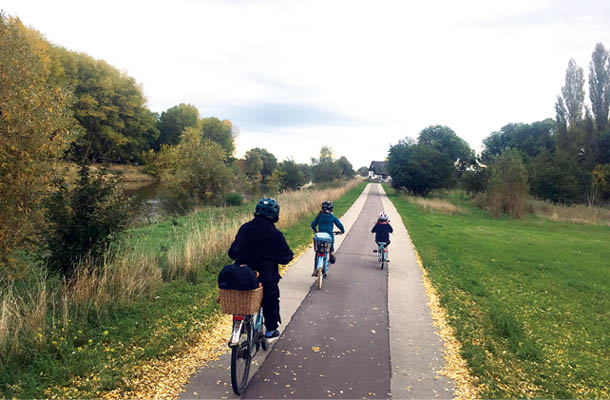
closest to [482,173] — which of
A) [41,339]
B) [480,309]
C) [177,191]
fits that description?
[177,191]

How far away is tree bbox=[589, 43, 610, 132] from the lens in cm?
3962

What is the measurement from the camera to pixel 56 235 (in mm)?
5621

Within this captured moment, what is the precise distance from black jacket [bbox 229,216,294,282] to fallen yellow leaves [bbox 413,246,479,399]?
8.19 ft

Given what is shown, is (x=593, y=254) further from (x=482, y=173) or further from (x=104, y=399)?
(x=482, y=173)

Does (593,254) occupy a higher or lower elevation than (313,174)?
lower

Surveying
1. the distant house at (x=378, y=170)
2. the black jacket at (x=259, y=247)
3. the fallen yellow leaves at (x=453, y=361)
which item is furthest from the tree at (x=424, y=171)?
the distant house at (x=378, y=170)

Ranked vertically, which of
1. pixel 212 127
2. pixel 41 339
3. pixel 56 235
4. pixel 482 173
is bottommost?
pixel 41 339

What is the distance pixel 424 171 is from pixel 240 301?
138 feet

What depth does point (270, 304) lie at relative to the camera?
418 cm

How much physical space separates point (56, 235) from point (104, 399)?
340cm

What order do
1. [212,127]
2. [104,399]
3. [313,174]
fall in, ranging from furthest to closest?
1. [212,127]
2. [313,174]
3. [104,399]

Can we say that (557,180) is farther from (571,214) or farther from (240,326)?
(240,326)

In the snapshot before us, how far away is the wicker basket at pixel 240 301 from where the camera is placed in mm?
3469

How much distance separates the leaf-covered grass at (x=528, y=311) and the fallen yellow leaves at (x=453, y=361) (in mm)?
114
